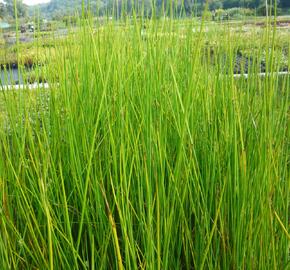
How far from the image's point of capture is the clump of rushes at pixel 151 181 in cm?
73

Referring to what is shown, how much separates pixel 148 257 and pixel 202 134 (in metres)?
0.52

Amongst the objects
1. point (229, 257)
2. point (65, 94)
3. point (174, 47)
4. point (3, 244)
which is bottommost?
point (229, 257)

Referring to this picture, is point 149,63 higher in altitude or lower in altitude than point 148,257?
higher

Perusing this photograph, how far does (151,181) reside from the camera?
93 cm

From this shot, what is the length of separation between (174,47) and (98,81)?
0.31 m

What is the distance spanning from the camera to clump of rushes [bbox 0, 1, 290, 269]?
0.73m

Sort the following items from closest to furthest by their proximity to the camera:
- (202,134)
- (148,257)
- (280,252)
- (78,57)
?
(148,257)
(280,252)
(202,134)
(78,57)

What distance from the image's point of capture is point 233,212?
2.85 ft

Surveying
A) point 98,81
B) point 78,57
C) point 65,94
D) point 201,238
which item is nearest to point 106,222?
point 201,238

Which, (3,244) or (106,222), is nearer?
(3,244)

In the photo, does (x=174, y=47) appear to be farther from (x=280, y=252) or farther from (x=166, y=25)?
(x=280, y=252)

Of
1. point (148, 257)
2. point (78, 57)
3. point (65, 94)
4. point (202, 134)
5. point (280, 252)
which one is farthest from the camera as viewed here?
→ point (78, 57)

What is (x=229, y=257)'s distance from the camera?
0.87 metres

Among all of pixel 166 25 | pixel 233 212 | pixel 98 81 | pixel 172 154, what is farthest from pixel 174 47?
pixel 233 212
